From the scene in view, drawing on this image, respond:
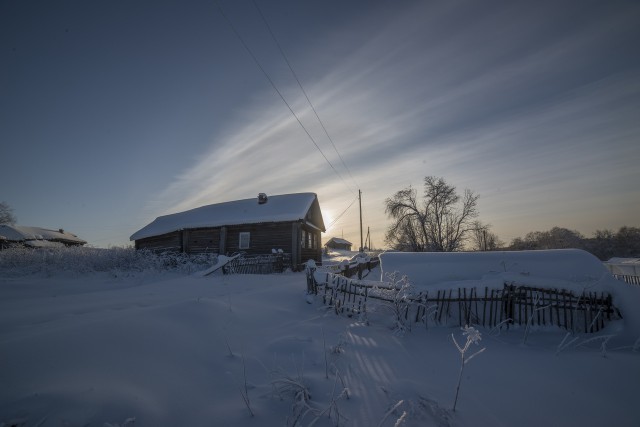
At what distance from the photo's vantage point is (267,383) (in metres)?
2.95

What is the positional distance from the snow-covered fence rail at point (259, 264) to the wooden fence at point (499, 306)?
7396 mm

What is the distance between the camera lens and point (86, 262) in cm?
1331

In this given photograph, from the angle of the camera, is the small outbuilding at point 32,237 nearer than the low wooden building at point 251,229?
No

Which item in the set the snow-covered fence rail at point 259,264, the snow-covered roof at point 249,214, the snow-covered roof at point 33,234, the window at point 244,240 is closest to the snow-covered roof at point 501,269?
the snow-covered fence rail at point 259,264

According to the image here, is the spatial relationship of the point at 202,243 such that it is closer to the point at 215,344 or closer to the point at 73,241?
the point at 215,344

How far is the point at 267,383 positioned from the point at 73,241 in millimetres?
66435

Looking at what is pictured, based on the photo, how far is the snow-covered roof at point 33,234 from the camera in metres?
38.5

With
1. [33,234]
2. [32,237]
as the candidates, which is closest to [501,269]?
[32,237]

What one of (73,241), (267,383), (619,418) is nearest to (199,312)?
(267,383)

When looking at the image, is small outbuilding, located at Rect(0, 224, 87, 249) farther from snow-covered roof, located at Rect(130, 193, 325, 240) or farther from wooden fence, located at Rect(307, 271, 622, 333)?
wooden fence, located at Rect(307, 271, 622, 333)

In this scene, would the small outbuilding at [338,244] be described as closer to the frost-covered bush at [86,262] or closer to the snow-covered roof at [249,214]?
the snow-covered roof at [249,214]

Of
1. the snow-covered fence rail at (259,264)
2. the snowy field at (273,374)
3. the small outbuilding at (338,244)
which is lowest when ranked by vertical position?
the snowy field at (273,374)

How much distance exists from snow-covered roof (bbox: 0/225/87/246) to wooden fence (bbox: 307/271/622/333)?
178 ft

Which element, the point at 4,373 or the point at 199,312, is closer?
the point at 4,373
